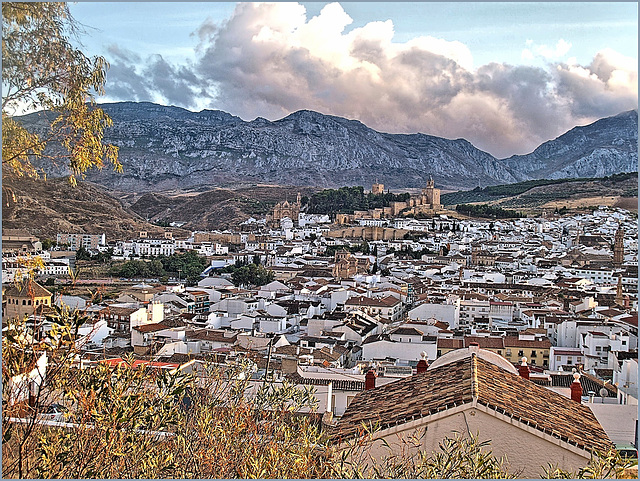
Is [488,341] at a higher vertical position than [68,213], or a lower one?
lower

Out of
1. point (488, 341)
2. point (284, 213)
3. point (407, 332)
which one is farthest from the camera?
point (284, 213)

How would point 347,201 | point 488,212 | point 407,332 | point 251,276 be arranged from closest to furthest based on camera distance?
point 407,332 → point 251,276 → point 488,212 → point 347,201

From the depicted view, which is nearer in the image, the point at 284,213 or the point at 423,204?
the point at 284,213

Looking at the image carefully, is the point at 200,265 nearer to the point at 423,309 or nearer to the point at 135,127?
the point at 423,309

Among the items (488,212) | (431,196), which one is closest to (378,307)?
(488,212)

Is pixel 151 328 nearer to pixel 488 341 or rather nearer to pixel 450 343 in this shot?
pixel 450 343

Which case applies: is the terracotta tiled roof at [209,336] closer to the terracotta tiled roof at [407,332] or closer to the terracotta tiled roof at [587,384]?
the terracotta tiled roof at [407,332]

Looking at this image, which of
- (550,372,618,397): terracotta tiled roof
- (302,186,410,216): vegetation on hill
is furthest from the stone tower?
(550,372,618,397): terracotta tiled roof
